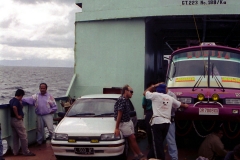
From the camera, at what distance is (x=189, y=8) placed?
12148mm

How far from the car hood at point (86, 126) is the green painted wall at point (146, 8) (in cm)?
544

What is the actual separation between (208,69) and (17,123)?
508 cm

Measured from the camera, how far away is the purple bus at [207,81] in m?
8.12

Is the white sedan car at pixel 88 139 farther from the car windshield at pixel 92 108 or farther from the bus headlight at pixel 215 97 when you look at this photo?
the bus headlight at pixel 215 97

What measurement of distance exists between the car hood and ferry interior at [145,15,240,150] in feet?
8.36

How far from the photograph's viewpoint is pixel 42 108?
9.80 m

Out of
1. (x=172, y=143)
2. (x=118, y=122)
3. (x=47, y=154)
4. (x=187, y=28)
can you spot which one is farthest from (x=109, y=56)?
(x=172, y=143)

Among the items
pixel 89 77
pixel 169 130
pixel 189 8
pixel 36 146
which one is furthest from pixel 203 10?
pixel 36 146

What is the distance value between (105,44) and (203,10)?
12.4 feet

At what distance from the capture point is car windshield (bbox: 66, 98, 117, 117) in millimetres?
8570

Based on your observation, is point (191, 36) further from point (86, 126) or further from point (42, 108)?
point (86, 126)

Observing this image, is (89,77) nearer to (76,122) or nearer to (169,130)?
(76,122)

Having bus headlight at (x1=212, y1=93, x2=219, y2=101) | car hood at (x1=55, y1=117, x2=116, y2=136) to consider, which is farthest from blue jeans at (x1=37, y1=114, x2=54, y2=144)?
bus headlight at (x1=212, y1=93, x2=219, y2=101)

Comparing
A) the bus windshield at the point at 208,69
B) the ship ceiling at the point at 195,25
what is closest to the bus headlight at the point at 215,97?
the bus windshield at the point at 208,69
